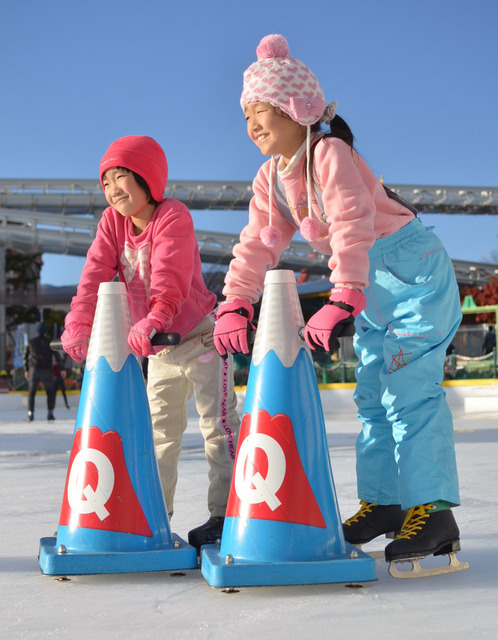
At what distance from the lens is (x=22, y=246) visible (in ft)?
71.4

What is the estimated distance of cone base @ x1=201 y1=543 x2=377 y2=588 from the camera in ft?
5.43

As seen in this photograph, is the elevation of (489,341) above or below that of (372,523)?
above

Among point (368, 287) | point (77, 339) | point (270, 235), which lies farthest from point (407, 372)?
point (77, 339)

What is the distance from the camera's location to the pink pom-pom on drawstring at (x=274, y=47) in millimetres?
2109

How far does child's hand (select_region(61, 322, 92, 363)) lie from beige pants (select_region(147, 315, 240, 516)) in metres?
0.24

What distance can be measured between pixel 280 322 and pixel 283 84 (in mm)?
646

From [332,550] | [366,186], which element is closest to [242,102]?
[366,186]

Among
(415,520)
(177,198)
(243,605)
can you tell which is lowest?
(243,605)

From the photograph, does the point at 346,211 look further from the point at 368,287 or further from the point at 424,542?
the point at 424,542

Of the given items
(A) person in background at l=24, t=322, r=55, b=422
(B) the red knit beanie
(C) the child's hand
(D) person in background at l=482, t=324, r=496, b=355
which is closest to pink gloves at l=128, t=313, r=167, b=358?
(C) the child's hand

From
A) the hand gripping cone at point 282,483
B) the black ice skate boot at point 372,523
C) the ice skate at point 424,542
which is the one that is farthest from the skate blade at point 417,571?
the black ice skate boot at point 372,523

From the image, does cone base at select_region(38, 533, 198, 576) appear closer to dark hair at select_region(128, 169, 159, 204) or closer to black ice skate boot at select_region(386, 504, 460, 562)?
black ice skate boot at select_region(386, 504, 460, 562)

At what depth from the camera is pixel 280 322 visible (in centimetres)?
187

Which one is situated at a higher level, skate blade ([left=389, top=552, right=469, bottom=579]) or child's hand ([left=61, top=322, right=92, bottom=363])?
child's hand ([left=61, top=322, right=92, bottom=363])
